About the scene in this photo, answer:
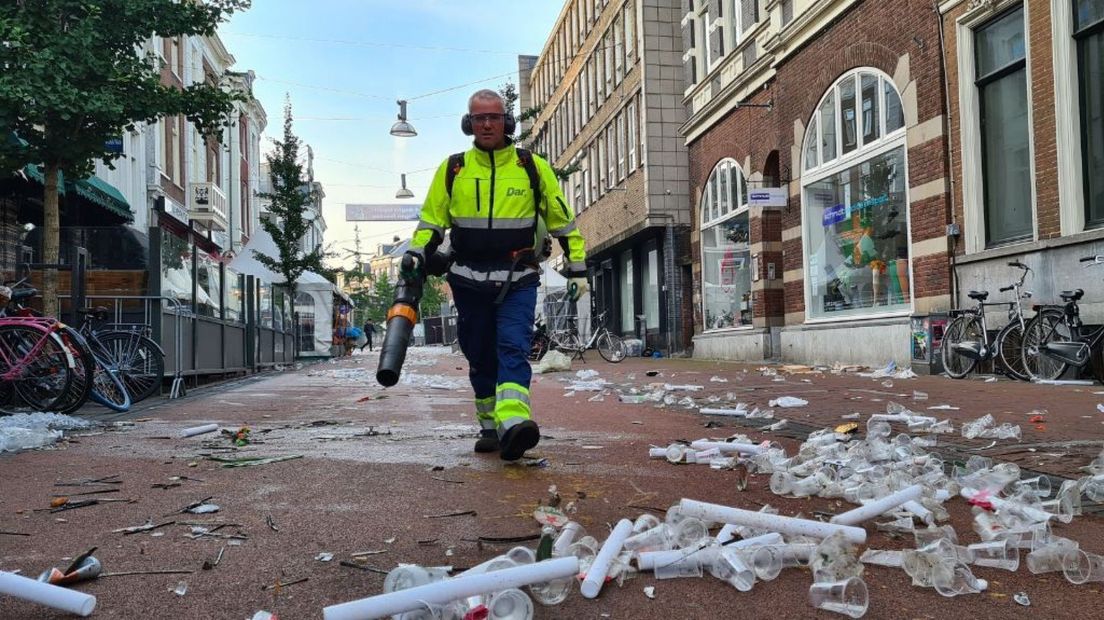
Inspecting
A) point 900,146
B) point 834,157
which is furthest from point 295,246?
point 900,146

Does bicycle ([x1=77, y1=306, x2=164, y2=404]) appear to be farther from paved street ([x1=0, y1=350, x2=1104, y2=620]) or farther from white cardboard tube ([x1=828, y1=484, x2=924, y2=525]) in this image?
white cardboard tube ([x1=828, y1=484, x2=924, y2=525])

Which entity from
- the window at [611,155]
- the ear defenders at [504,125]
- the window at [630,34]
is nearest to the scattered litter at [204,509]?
the ear defenders at [504,125]

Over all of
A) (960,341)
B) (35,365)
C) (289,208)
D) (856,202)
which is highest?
(289,208)

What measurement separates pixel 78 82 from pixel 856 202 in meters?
11.7

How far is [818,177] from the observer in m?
16.5

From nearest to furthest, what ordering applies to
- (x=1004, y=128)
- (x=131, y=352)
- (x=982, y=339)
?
(x=131, y=352) < (x=982, y=339) < (x=1004, y=128)

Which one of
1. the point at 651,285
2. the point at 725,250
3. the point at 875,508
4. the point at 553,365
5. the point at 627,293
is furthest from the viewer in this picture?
the point at 627,293

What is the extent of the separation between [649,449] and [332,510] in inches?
83.8

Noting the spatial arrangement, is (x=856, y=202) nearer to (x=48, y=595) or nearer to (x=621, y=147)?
(x=48, y=595)

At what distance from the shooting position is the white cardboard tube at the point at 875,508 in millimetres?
2898

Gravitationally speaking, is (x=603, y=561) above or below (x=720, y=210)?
below

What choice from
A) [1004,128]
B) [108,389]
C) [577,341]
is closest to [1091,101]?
[1004,128]

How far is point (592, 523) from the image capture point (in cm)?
313

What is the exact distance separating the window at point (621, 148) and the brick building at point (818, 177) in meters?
6.27
